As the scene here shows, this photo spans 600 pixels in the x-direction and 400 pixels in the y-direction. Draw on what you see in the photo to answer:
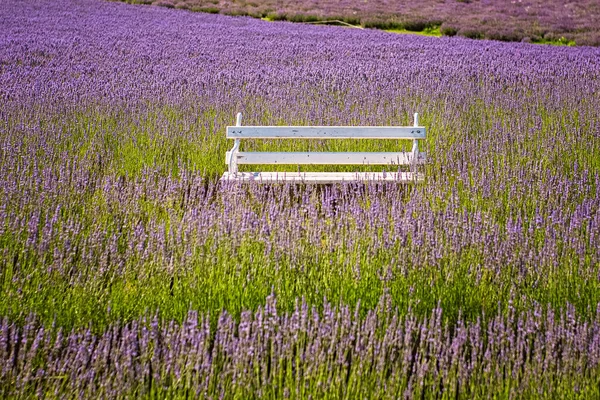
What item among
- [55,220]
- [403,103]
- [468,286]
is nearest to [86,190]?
[55,220]

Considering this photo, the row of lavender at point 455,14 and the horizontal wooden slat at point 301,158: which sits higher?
the row of lavender at point 455,14

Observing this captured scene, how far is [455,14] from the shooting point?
1805 centimetres

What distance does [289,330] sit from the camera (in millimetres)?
2037

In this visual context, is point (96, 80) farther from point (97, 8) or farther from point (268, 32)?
point (97, 8)

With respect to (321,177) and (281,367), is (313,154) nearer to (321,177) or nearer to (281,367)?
(321,177)

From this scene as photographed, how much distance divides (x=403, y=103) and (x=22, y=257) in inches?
155

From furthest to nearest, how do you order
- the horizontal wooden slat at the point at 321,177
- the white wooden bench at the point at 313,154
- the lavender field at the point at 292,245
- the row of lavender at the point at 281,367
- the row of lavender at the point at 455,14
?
the row of lavender at the point at 455,14 → the white wooden bench at the point at 313,154 → the horizontal wooden slat at the point at 321,177 → the lavender field at the point at 292,245 → the row of lavender at the point at 281,367

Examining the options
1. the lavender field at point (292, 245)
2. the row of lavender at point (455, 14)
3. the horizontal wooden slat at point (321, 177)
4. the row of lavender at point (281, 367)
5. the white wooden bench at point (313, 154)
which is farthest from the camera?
the row of lavender at point (455, 14)

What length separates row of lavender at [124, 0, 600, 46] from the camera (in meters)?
15.1

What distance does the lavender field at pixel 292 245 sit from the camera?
6.09 feet

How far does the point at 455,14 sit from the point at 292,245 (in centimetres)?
1719

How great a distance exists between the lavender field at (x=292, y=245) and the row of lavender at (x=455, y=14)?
9.19 meters

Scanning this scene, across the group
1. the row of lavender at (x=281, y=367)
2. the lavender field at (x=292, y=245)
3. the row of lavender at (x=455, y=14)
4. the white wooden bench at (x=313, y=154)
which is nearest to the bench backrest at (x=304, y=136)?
the white wooden bench at (x=313, y=154)

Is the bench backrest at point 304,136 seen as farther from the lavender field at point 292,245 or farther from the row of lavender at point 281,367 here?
the row of lavender at point 281,367
